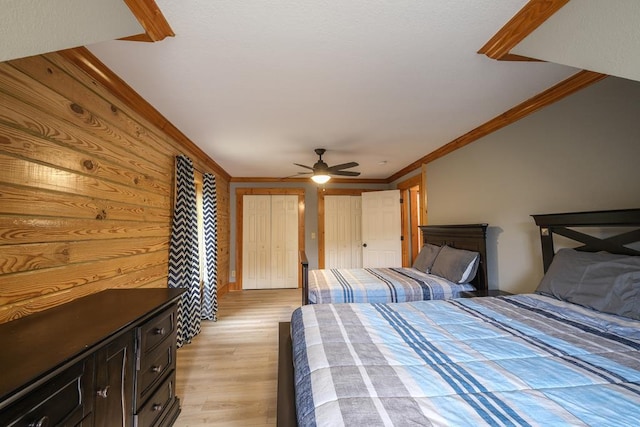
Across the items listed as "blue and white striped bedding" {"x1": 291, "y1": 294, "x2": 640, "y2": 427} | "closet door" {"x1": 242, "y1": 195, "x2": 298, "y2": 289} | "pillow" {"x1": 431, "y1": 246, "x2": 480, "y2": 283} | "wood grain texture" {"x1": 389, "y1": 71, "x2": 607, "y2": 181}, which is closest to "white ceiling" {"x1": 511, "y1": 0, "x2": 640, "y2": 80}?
"wood grain texture" {"x1": 389, "y1": 71, "x2": 607, "y2": 181}

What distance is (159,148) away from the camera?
98.7 inches

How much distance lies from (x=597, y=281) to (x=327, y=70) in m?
2.06

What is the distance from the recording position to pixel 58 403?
2.73 ft

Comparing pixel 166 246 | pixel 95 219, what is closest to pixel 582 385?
pixel 95 219

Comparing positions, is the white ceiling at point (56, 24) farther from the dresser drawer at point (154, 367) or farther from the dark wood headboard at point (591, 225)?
the dark wood headboard at point (591, 225)

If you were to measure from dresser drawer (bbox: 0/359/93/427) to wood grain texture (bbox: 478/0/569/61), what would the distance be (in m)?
2.37

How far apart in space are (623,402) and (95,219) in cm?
252

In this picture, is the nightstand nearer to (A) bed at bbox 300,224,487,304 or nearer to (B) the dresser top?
(A) bed at bbox 300,224,487,304

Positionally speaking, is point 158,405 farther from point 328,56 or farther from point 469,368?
point 328,56

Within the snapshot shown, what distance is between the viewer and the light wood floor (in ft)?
5.79

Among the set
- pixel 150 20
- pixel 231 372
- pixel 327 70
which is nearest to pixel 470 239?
pixel 327 70

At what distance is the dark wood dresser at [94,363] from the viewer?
752 millimetres

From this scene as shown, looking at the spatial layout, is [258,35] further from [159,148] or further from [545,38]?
[159,148]

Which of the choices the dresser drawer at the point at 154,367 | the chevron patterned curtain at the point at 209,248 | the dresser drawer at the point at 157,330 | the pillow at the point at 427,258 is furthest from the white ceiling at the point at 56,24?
the pillow at the point at 427,258
